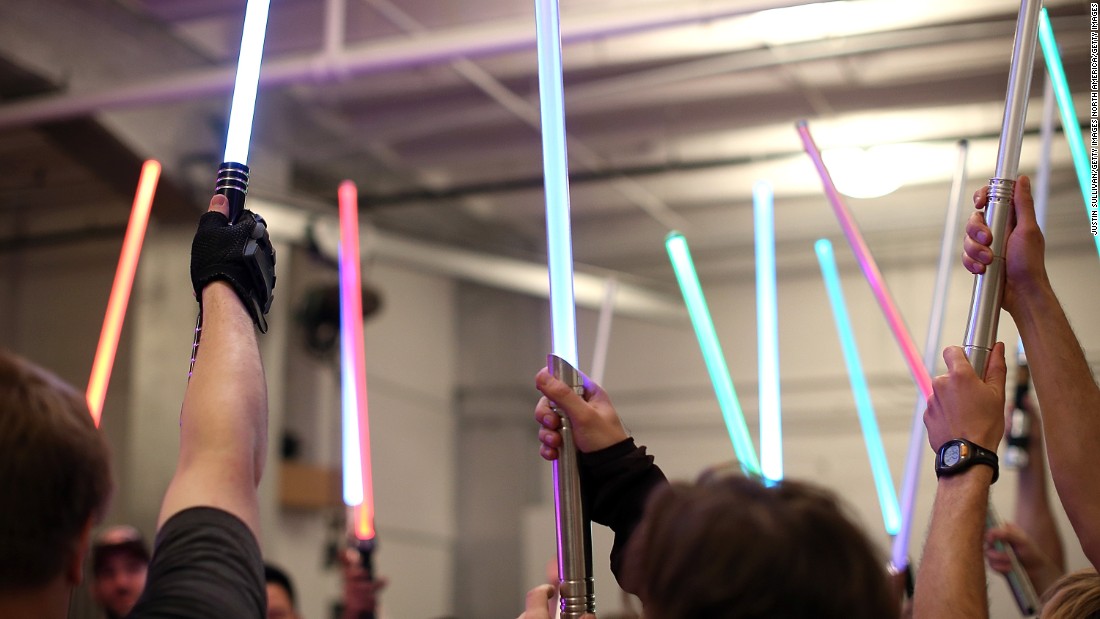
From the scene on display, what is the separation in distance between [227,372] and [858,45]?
5730 mm

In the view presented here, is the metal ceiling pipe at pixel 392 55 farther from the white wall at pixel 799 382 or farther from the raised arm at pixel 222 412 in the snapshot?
the white wall at pixel 799 382

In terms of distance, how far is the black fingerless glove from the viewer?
126cm

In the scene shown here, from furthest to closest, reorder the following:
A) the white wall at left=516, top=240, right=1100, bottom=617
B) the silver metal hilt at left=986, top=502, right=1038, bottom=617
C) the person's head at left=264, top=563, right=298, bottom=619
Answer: the white wall at left=516, top=240, right=1100, bottom=617, the person's head at left=264, top=563, right=298, bottom=619, the silver metal hilt at left=986, top=502, right=1038, bottom=617

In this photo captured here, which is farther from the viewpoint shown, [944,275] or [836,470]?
[836,470]

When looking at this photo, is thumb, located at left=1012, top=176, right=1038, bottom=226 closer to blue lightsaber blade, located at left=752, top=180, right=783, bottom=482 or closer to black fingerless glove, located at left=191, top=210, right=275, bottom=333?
blue lightsaber blade, located at left=752, top=180, right=783, bottom=482

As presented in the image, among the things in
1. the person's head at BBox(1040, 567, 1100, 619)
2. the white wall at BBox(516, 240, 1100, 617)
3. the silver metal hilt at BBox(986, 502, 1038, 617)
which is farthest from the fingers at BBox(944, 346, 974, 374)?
the white wall at BBox(516, 240, 1100, 617)

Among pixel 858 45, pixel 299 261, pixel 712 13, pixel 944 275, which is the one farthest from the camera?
pixel 299 261

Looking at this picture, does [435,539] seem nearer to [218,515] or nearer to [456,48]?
[456,48]

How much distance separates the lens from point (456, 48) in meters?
5.11

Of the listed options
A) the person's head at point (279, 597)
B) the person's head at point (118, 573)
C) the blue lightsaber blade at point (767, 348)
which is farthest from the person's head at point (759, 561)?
the person's head at point (118, 573)

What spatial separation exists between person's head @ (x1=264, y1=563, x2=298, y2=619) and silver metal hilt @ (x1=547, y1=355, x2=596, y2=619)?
2.04 meters

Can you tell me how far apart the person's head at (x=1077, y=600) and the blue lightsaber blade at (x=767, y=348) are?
28.3 inches

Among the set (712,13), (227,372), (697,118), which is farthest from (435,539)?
(227,372)

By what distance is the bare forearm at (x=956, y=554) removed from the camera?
4.37 feet
